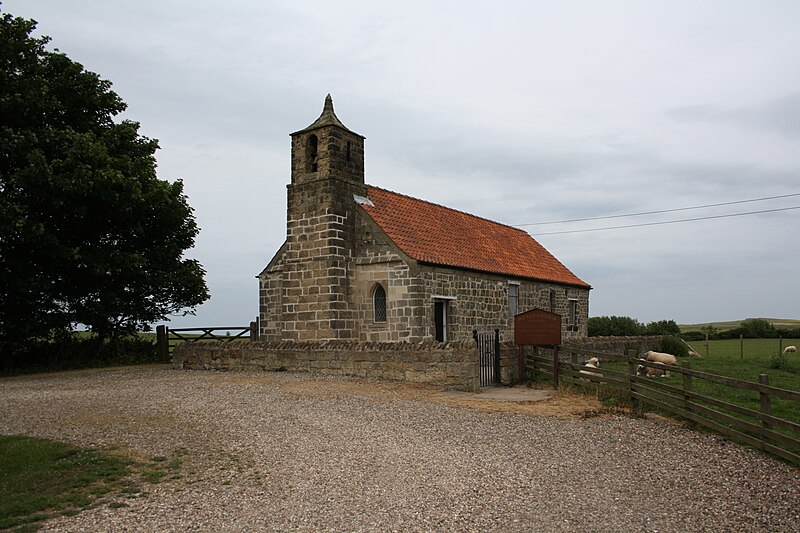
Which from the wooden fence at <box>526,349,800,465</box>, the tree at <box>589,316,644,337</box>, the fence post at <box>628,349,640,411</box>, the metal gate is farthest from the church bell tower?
the tree at <box>589,316,644,337</box>

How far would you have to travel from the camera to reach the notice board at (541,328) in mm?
17266

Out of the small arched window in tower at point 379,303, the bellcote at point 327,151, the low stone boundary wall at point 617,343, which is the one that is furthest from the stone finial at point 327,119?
the low stone boundary wall at point 617,343

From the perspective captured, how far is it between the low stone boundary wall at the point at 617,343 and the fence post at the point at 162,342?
55.5 feet

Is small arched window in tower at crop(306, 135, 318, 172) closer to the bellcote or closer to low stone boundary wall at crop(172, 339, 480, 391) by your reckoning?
the bellcote

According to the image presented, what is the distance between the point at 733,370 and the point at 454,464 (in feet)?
52.4

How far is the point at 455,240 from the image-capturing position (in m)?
26.9

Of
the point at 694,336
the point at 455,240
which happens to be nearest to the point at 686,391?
the point at 455,240

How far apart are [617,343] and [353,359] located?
18.7 m

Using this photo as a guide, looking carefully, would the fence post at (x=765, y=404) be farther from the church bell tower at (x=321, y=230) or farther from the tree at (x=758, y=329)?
the tree at (x=758, y=329)

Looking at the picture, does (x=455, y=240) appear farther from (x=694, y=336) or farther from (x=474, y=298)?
(x=694, y=336)

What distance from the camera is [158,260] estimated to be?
2573cm

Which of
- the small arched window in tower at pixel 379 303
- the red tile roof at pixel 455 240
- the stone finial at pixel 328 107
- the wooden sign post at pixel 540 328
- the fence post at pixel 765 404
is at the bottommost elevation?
the fence post at pixel 765 404

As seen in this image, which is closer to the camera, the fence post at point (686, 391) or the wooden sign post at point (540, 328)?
the fence post at point (686, 391)

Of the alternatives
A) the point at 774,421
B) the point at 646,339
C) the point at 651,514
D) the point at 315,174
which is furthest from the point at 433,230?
the point at 651,514
